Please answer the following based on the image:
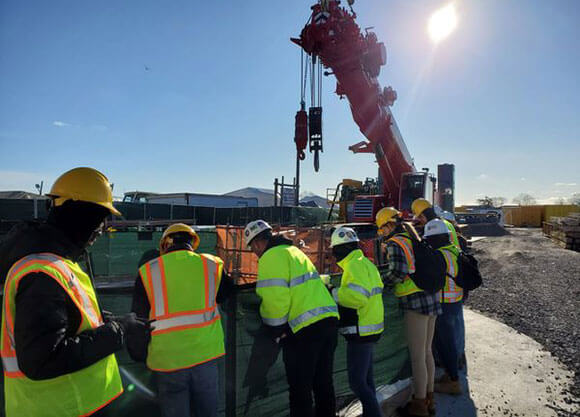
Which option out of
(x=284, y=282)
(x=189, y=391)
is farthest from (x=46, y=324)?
(x=284, y=282)

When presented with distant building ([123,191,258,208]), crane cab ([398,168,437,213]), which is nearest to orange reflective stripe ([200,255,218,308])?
crane cab ([398,168,437,213])

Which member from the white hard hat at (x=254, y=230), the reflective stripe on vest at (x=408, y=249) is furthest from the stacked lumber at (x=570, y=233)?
the white hard hat at (x=254, y=230)

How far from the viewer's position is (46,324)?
52.9 inches

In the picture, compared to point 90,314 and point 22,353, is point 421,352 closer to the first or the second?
point 90,314

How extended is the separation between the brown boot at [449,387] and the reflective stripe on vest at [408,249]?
1.76m

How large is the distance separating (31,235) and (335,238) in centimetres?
230

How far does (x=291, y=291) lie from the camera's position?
107 inches

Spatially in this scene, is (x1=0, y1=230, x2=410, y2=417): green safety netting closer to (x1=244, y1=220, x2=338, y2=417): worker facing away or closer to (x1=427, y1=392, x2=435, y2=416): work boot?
(x1=244, y1=220, x2=338, y2=417): worker facing away

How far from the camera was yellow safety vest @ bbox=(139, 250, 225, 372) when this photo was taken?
2.21m

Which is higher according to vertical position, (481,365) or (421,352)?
(421,352)

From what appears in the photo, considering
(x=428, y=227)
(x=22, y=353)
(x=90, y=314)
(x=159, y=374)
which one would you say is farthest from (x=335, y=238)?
(x=22, y=353)

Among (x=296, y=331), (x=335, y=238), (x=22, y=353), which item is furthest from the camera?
(x=335, y=238)

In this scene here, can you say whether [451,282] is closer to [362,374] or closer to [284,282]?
[362,374]

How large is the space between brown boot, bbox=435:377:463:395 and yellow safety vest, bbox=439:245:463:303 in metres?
0.97
